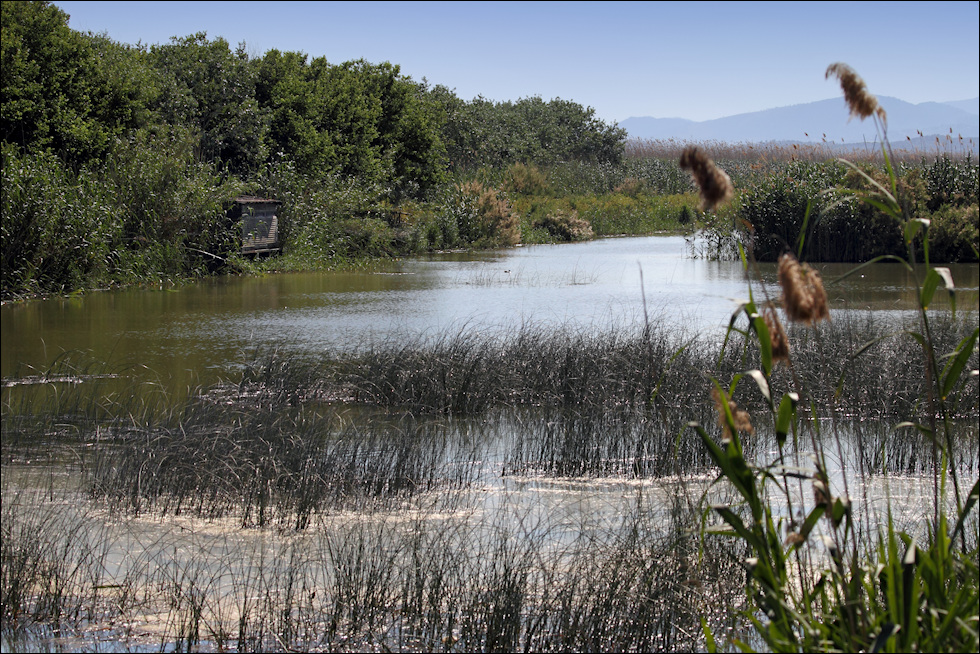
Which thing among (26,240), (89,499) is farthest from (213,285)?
(89,499)

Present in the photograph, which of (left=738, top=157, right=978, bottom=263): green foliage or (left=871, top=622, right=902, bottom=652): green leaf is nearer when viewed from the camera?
(left=871, top=622, right=902, bottom=652): green leaf

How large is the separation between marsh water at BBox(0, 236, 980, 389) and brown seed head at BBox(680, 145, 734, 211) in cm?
453

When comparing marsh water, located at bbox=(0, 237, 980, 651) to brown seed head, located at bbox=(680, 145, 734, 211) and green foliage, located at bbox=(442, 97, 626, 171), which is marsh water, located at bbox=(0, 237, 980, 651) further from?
green foliage, located at bbox=(442, 97, 626, 171)

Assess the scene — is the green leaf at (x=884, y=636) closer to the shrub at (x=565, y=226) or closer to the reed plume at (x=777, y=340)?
the reed plume at (x=777, y=340)

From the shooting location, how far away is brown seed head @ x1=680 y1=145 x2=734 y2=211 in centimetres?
186

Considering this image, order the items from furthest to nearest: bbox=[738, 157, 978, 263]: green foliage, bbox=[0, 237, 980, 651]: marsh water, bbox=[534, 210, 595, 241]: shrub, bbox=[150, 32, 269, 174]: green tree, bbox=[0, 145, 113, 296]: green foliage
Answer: bbox=[534, 210, 595, 241]: shrub
bbox=[150, 32, 269, 174]: green tree
bbox=[738, 157, 978, 263]: green foliage
bbox=[0, 145, 113, 296]: green foliage
bbox=[0, 237, 980, 651]: marsh water

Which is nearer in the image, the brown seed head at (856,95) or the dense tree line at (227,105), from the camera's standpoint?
Answer: the brown seed head at (856,95)

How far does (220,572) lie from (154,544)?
1.20 feet

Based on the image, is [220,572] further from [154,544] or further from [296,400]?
[296,400]

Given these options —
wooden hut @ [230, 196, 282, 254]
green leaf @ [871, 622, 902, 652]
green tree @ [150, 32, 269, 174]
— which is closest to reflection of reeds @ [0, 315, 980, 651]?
green leaf @ [871, 622, 902, 652]

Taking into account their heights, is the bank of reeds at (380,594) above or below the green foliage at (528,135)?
below

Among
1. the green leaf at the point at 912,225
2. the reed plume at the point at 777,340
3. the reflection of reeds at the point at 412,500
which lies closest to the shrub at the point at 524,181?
the reflection of reeds at the point at 412,500

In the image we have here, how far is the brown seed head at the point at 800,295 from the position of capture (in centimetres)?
179

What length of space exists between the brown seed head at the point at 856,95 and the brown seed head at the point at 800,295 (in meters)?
0.47
